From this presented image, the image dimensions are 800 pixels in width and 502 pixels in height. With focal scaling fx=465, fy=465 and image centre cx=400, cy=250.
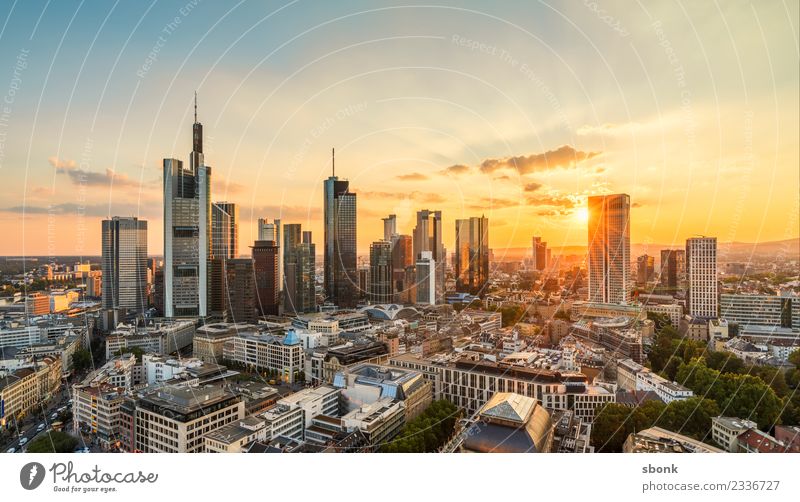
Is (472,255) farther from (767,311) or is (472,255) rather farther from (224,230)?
(224,230)

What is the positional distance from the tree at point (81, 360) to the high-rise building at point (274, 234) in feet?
17.7

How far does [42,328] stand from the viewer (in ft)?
24.2

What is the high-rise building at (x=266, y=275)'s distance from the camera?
11.5 metres

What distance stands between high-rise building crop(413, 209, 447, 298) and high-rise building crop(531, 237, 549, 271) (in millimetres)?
1692

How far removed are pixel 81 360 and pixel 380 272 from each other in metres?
6.16

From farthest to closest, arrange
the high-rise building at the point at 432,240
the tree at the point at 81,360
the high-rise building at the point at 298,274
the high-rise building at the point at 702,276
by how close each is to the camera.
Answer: the high-rise building at the point at 298,274 → the high-rise building at the point at 432,240 → the high-rise building at the point at 702,276 → the tree at the point at 81,360

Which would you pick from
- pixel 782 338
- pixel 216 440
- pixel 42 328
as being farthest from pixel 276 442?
pixel 782 338

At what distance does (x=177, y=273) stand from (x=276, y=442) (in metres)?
7.54

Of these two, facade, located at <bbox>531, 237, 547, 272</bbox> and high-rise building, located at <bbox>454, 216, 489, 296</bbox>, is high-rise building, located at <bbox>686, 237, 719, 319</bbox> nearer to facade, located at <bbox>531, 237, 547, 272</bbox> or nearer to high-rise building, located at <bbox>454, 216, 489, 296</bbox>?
facade, located at <bbox>531, 237, 547, 272</bbox>

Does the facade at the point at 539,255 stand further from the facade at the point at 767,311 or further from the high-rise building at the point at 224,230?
the high-rise building at the point at 224,230

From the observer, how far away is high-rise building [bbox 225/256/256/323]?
412 inches

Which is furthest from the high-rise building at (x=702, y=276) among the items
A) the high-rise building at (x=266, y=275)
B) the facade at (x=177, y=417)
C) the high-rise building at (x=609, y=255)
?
the high-rise building at (x=266, y=275)

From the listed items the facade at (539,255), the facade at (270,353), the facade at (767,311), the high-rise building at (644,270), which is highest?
the facade at (539,255)

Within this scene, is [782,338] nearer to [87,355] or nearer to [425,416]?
[425,416]
